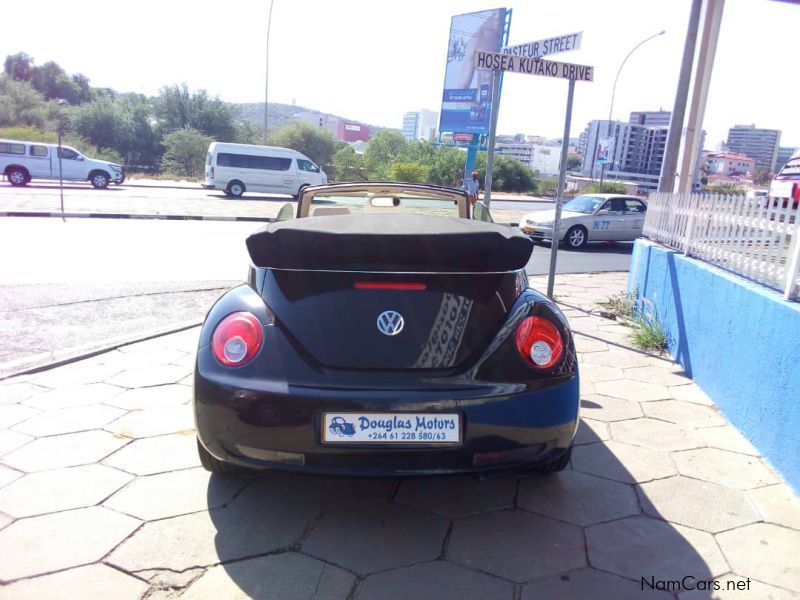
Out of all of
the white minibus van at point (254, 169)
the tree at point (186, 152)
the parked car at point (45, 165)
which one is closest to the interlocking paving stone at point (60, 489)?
the white minibus van at point (254, 169)

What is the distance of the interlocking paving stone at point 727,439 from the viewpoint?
141 inches

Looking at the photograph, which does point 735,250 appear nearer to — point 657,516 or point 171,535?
point 657,516

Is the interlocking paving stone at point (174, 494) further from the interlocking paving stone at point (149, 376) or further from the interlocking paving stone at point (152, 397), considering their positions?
the interlocking paving stone at point (149, 376)

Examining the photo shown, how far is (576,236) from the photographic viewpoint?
15.2 metres

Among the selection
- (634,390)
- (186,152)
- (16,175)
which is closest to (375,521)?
(634,390)

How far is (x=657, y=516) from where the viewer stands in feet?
9.22

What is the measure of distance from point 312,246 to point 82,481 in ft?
5.73

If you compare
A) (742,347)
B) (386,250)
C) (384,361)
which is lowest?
(742,347)

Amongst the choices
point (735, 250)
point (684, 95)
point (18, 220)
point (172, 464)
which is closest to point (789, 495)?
point (735, 250)

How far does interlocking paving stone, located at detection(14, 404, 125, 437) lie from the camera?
11.5 feet

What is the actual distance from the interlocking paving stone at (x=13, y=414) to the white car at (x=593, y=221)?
12.6 metres

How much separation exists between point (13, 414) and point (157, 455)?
1185 mm

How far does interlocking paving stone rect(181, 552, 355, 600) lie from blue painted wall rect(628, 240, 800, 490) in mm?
2456

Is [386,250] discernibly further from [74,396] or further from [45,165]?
[45,165]
